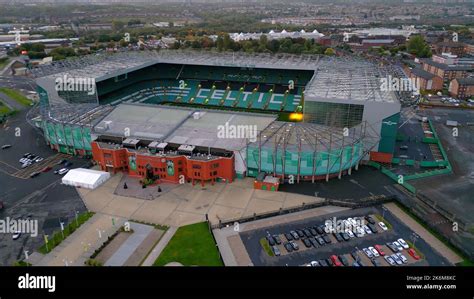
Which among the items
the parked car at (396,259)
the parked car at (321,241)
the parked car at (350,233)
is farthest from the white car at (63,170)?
the parked car at (396,259)

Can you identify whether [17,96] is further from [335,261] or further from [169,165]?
[335,261]

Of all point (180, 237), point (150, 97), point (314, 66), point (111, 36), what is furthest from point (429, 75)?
point (111, 36)

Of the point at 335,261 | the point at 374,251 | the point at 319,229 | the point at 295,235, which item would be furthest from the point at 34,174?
the point at 374,251

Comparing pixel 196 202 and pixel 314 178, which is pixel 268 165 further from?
pixel 196 202

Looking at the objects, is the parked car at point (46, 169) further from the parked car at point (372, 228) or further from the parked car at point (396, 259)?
the parked car at point (396, 259)

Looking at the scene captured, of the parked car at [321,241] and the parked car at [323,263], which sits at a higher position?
the parked car at [321,241]

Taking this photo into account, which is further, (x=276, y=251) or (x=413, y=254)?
(x=276, y=251)
